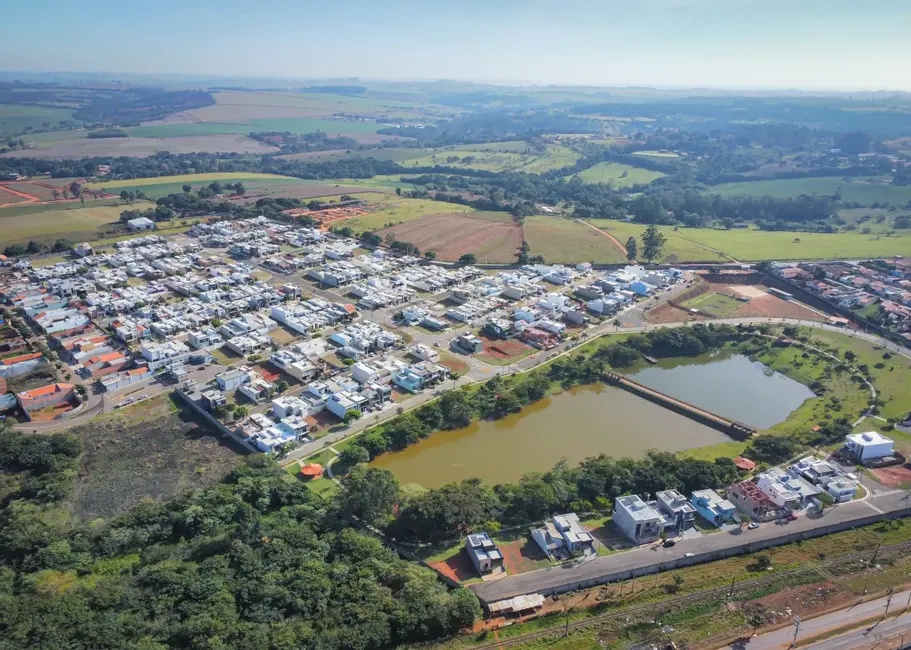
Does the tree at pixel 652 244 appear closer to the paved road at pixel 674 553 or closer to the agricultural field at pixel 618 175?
the paved road at pixel 674 553

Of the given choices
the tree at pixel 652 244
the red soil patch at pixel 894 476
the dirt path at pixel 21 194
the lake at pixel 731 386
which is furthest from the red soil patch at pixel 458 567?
the dirt path at pixel 21 194

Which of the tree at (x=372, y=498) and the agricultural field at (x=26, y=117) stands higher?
the agricultural field at (x=26, y=117)

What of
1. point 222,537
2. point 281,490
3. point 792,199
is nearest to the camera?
point 222,537

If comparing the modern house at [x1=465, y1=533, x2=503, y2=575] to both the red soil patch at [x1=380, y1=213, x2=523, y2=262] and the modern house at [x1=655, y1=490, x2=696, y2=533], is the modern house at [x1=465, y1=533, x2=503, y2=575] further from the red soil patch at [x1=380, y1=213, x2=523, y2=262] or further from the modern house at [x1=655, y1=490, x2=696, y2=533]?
the red soil patch at [x1=380, y1=213, x2=523, y2=262]

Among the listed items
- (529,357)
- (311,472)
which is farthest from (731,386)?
(311,472)

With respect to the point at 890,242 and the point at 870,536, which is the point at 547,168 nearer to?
the point at 890,242

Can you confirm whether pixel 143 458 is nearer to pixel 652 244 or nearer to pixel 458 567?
pixel 458 567

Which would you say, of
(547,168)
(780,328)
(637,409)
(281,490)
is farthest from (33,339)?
(547,168)
